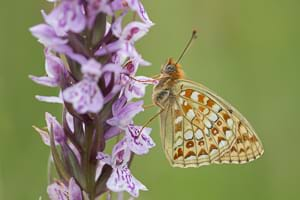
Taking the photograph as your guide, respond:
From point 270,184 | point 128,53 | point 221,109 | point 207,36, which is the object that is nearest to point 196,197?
point 270,184

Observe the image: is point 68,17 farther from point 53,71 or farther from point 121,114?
point 121,114

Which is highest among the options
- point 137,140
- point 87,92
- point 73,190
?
point 87,92

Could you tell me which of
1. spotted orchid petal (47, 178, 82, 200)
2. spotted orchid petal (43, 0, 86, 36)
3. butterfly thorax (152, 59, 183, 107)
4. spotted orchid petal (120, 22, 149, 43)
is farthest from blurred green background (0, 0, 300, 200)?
spotted orchid petal (43, 0, 86, 36)

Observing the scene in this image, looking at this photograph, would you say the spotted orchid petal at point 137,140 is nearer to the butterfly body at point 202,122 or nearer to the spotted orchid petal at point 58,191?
the spotted orchid petal at point 58,191

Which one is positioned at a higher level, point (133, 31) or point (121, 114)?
point (133, 31)

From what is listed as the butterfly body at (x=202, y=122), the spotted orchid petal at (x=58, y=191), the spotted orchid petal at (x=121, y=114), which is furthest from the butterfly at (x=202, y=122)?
the spotted orchid petal at (x=58, y=191)

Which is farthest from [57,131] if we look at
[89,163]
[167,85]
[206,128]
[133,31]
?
[206,128]

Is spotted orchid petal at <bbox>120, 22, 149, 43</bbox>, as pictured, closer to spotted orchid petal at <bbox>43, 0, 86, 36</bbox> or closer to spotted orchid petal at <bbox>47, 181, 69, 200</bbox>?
spotted orchid petal at <bbox>43, 0, 86, 36</bbox>
